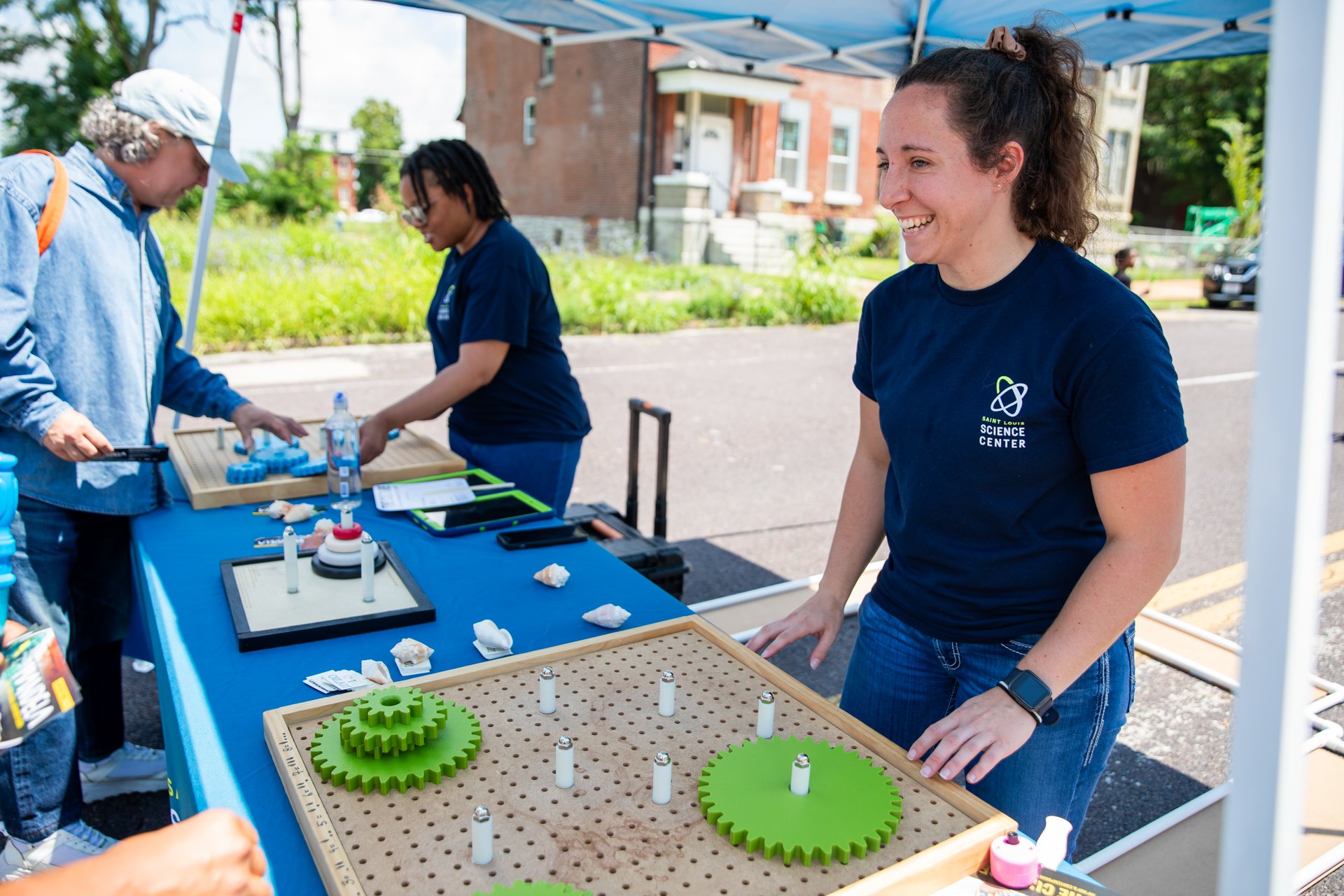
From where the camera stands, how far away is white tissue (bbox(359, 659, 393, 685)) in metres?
1.59

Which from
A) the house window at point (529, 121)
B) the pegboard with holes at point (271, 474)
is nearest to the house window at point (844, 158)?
the house window at point (529, 121)

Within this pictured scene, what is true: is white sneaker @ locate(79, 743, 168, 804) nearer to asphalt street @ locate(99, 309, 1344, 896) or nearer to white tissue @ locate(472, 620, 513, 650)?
asphalt street @ locate(99, 309, 1344, 896)

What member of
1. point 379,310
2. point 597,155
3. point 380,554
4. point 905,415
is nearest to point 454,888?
point 905,415

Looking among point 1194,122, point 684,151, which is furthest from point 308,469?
point 1194,122

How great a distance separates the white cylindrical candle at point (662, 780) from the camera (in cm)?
124

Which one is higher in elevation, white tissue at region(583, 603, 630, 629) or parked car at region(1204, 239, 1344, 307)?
parked car at region(1204, 239, 1344, 307)

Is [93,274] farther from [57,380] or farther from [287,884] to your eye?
[287,884]

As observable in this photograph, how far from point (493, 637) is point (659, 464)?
86.0 inches

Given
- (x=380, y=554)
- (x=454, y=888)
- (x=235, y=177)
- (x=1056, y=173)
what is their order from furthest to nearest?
(x=235, y=177)
(x=380, y=554)
(x=1056, y=173)
(x=454, y=888)

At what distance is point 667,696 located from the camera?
1.46 meters

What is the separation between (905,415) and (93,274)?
1.97m

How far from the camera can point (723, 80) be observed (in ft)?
64.1

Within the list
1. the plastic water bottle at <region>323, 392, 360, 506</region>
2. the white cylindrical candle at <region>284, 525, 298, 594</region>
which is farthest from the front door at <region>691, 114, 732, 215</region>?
the white cylindrical candle at <region>284, 525, 298, 594</region>

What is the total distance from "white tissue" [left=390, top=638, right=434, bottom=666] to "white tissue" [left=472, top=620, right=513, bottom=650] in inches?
3.7
